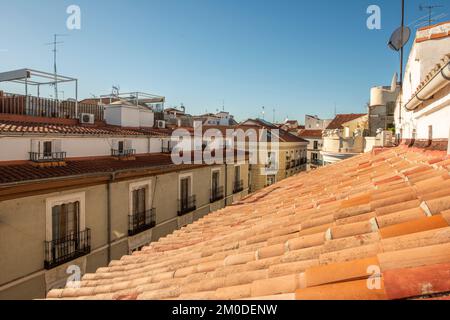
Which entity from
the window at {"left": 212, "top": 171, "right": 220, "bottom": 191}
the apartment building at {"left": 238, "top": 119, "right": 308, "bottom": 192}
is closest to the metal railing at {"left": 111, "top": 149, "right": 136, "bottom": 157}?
the window at {"left": 212, "top": 171, "right": 220, "bottom": 191}

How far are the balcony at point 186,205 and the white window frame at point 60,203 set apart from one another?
5413 mm

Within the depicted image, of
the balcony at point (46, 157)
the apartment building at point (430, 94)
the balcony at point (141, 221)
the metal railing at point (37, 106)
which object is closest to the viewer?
the apartment building at point (430, 94)

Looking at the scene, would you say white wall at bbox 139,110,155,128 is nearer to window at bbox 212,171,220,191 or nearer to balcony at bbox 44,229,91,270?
window at bbox 212,171,220,191

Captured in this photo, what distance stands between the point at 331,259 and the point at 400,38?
9994mm

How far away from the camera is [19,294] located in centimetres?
801

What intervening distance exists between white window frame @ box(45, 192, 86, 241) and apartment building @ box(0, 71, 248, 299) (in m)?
0.03

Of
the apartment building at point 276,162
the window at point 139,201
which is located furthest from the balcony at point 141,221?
the apartment building at point 276,162

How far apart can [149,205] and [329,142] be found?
10387 mm

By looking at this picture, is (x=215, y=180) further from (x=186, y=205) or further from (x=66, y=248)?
(x=66, y=248)

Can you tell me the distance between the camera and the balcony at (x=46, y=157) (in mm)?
9666

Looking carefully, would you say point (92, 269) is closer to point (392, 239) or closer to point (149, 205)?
point (149, 205)

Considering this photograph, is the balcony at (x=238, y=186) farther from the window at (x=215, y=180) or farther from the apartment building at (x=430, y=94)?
the apartment building at (x=430, y=94)

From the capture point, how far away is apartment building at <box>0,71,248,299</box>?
8031 mm
